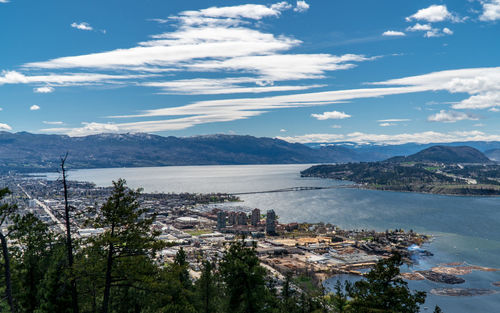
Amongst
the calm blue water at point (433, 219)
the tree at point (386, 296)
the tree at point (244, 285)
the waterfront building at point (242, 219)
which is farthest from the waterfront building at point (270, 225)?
the tree at point (386, 296)

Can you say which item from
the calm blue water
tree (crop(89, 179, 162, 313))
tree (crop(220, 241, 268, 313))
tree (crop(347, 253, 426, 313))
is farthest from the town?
tree (crop(347, 253, 426, 313))

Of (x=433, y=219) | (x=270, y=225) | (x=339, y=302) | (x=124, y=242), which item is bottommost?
(x=433, y=219)

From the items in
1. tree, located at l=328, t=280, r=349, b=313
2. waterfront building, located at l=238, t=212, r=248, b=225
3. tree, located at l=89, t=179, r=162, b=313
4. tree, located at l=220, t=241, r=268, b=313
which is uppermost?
tree, located at l=89, t=179, r=162, b=313

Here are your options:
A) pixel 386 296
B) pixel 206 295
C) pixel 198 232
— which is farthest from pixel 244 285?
pixel 198 232

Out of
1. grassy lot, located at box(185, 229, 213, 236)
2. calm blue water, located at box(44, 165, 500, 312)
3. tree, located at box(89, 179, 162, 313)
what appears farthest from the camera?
grassy lot, located at box(185, 229, 213, 236)

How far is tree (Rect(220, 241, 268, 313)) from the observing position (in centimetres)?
1778

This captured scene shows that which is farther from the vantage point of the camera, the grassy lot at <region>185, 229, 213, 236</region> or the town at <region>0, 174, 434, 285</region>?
the grassy lot at <region>185, 229, 213, 236</region>

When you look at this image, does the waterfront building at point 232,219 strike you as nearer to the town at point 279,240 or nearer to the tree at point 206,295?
the town at point 279,240

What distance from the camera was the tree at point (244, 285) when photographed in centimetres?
1778

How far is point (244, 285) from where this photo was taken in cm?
1805

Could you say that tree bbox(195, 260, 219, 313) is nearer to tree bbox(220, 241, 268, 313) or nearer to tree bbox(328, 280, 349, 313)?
tree bbox(220, 241, 268, 313)

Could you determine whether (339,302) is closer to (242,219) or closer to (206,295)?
(206,295)

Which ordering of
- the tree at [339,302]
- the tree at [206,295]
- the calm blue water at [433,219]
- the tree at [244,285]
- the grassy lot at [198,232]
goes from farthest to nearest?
the grassy lot at [198,232], the calm blue water at [433,219], the tree at [339,302], the tree at [206,295], the tree at [244,285]

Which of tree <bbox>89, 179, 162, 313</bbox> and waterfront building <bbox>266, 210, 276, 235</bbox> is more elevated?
tree <bbox>89, 179, 162, 313</bbox>
